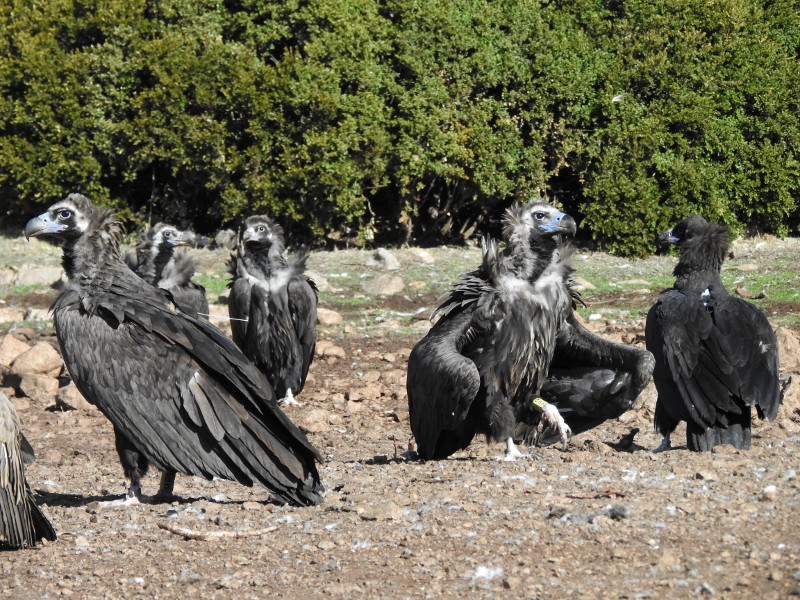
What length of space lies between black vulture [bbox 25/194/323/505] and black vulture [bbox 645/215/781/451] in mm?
2658

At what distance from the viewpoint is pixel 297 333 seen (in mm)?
11227

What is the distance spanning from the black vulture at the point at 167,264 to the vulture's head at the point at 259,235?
632 mm

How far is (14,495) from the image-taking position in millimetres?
5656

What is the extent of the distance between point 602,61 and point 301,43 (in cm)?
429

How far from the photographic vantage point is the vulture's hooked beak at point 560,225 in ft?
24.6

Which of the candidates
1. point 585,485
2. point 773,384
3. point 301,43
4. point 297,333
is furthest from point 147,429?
point 301,43

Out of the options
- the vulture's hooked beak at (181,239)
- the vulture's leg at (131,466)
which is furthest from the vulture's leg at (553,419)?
the vulture's hooked beak at (181,239)

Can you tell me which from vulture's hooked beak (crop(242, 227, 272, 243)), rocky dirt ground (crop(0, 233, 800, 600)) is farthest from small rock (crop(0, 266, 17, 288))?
rocky dirt ground (crop(0, 233, 800, 600))

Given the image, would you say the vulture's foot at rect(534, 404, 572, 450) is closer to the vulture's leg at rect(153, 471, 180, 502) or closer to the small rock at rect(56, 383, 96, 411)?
the vulture's leg at rect(153, 471, 180, 502)

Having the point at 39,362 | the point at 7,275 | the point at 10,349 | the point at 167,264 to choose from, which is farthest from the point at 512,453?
the point at 7,275

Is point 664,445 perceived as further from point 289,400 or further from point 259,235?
point 259,235

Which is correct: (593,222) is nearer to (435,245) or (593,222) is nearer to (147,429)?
(435,245)

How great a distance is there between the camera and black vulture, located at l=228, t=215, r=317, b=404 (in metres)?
11.2

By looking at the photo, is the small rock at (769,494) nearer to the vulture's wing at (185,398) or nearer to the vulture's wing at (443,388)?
the vulture's wing at (443,388)
